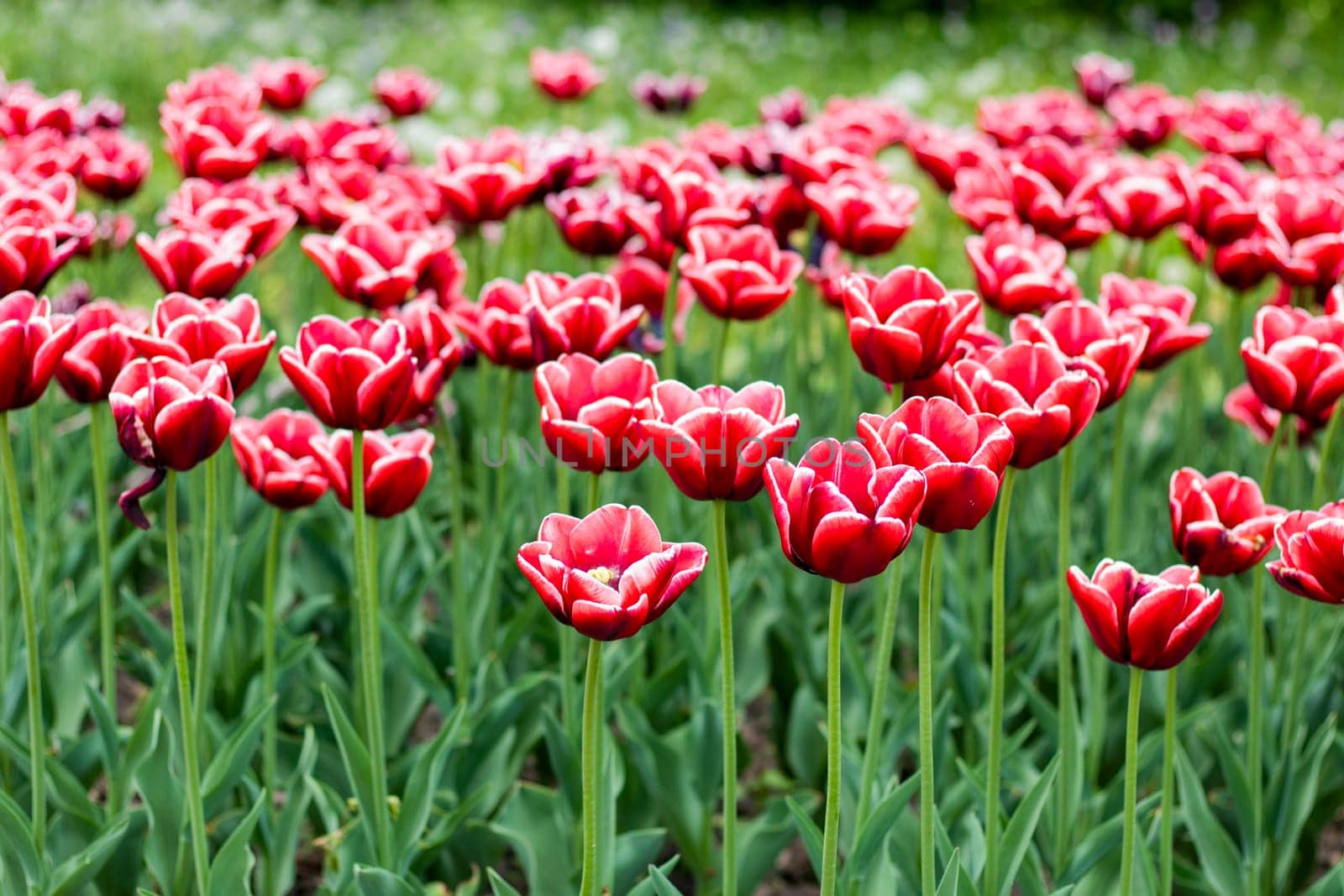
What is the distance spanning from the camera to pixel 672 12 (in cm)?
1188

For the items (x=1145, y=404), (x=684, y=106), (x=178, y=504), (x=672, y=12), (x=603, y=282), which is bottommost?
(x=672, y=12)

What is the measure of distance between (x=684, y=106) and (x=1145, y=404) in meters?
1.49

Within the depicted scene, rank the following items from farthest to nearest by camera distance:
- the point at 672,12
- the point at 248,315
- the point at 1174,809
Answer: the point at 672,12 → the point at 1174,809 → the point at 248,315

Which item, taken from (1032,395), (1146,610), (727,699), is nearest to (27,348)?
(727,699)

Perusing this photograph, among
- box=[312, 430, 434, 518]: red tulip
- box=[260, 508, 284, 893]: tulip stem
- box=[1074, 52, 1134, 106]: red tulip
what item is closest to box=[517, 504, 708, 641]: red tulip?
box=[312, 430, 434, 518]: red tulip

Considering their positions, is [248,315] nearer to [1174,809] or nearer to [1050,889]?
[1050,889]

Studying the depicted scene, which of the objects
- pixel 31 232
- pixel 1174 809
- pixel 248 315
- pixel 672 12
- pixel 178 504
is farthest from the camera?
pixel 672 12

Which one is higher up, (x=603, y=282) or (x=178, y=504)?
(x=603, y=282)

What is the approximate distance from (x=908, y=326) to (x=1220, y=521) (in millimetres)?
444

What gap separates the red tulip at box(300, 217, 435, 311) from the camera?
6.81 ft

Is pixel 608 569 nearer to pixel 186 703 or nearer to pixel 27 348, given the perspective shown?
pixel 186 703

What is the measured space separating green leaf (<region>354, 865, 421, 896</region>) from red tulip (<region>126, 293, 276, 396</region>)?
1.92 feet

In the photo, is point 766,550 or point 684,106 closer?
point 766,550

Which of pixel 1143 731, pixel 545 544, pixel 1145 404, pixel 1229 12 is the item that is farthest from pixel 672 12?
pixel 545 544
